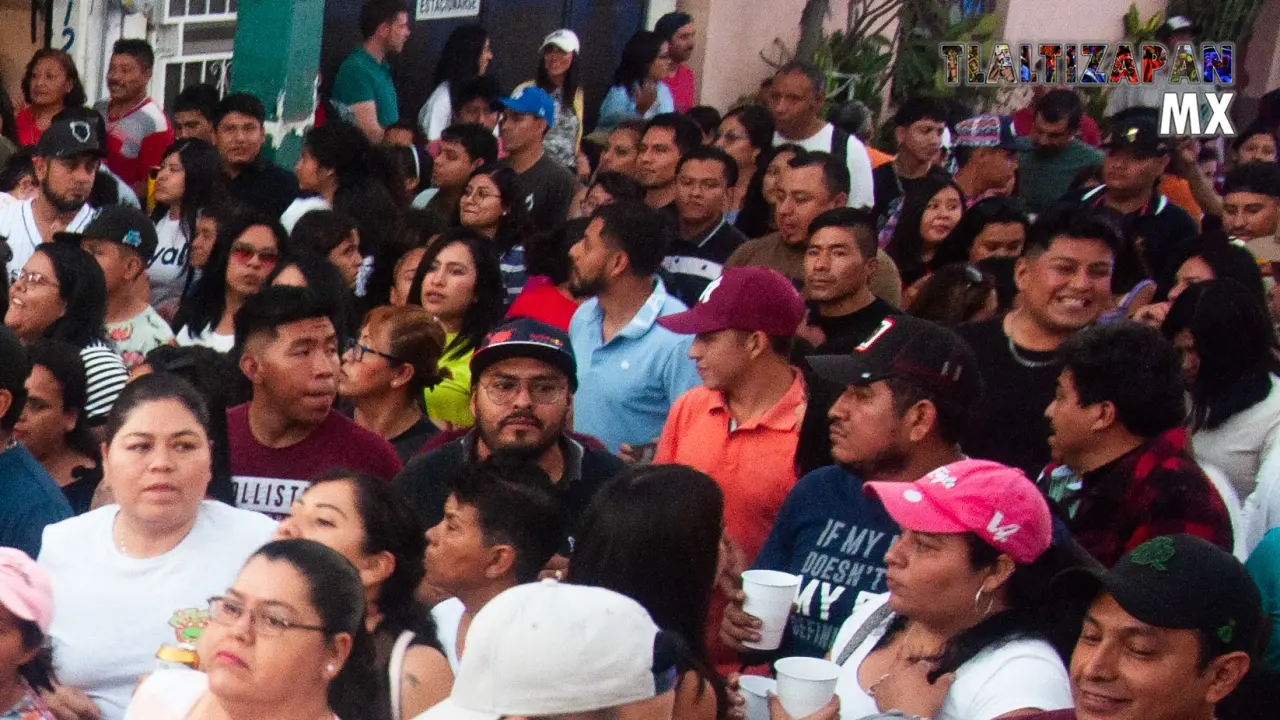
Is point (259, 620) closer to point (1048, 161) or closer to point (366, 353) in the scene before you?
point (366, 353)

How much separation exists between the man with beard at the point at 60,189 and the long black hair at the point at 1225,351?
179 inches

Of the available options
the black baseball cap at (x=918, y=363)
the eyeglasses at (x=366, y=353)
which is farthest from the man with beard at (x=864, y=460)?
the eyeglasses at (x=366, y=353)

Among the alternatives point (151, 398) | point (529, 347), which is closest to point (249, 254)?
point (529, 347)

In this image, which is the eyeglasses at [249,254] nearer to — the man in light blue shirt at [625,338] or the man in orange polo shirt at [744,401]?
the man in light blue shirt at [625,338]

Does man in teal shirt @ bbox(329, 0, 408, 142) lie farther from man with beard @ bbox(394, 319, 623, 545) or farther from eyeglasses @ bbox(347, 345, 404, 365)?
man with beard @ bbox(394, 319, 623, 545)

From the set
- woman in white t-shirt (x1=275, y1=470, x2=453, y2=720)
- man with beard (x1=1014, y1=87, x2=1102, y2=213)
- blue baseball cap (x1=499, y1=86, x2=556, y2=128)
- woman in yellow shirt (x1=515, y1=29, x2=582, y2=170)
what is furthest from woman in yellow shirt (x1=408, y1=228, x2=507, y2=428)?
man with beard (x1=1014, y1=87, x2=1102, y2=213)

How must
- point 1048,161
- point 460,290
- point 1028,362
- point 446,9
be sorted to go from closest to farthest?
1. point 1028,362
2. point 460,290
3. point 1048,161
4. point 446,9

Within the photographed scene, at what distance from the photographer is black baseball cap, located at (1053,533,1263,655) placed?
9.75 ft

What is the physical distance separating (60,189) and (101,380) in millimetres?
2231

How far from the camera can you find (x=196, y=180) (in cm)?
770

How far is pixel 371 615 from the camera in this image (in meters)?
3.70

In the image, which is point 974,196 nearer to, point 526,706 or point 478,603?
point 478,603

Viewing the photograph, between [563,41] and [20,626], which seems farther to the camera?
[563,41]

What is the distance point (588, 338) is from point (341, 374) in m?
0.95
